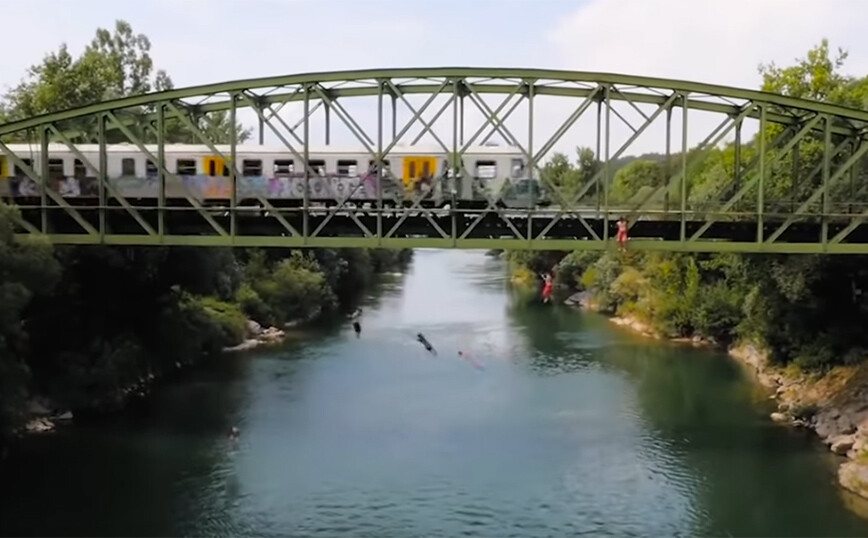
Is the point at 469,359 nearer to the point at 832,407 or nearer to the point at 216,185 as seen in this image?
the point at 216,185

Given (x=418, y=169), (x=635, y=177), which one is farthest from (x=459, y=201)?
(x=635, y=177)

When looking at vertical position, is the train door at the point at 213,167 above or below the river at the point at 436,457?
above

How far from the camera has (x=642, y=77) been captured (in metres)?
27.9

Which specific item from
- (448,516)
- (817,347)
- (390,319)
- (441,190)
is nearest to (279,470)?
(448,516)

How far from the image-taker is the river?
24062 millimetres

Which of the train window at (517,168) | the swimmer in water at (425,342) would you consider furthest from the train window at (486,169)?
the swimmer in water at (425,342)

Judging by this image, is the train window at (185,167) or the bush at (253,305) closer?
the train window at (185,167)

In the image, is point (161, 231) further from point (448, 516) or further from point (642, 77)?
point (642, 77)

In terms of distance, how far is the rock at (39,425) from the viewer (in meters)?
30.4

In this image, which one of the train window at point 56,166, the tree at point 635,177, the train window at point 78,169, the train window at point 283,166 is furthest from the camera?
the tree at point 635,177

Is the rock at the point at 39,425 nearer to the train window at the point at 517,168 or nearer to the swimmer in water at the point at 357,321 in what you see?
the train window at the point at 517,168

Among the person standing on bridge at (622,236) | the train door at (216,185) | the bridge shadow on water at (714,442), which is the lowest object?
the bridge shadow on water at (714,442)

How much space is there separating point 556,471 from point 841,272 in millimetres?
13305

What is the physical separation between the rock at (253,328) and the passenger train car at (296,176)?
1713cm
